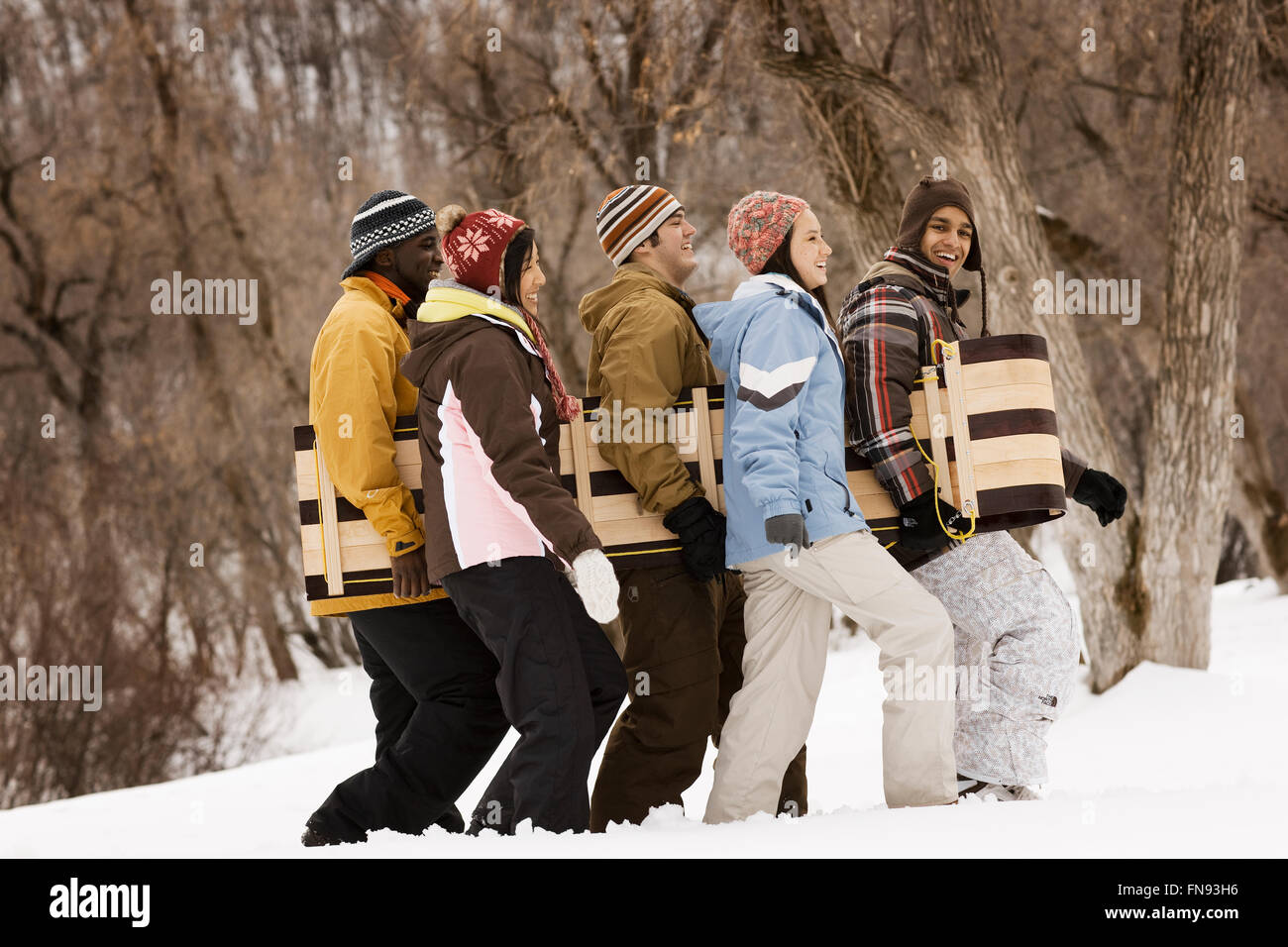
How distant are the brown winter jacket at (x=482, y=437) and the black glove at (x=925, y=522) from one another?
0.98 metres

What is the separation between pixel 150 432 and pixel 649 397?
1289 centimetres

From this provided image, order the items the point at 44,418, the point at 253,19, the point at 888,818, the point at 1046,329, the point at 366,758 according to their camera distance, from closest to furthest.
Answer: the point at 888,818
the point at 1046,329
the point at 366,758
the point at 44,418
the point at 253,19

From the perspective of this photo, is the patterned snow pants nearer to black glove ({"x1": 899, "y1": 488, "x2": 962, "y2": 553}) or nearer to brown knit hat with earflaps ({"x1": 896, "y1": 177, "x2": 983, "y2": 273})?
black glove ({"x1": 899, "y1": 488, "x2": 962, "y2": 553})

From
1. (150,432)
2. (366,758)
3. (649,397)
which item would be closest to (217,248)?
(150,432)

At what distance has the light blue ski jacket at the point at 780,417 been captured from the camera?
3.27m

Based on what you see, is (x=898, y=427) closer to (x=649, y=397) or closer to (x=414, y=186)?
(x=649, y=397)

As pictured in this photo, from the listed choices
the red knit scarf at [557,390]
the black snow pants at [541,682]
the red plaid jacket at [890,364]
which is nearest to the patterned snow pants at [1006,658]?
the red plaid jacket at [890,364]

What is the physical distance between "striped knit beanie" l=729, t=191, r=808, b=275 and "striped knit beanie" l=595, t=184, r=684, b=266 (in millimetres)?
234

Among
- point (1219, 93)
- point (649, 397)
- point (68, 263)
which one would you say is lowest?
point (649, 397)

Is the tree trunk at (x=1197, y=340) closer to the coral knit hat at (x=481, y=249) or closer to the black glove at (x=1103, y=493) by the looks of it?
the black glove at (x=1103, y=493)

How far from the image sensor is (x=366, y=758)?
311 inches

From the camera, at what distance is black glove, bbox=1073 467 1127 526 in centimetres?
381

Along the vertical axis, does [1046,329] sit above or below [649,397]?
above

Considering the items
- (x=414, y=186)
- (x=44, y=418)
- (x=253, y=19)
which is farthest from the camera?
(x=253, y=19)
